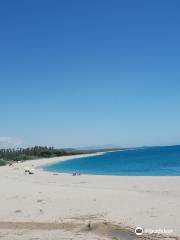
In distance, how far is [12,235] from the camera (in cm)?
1149

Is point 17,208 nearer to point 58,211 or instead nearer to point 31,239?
point 58,211

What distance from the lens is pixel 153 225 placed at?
→ 12219mm

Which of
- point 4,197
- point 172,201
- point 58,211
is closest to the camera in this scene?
point 58,211

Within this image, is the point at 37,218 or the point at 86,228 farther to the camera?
the point at 37,218

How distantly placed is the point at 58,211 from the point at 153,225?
4.54 m

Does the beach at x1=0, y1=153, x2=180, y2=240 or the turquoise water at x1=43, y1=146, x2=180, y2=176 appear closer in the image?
the beach at x1=0, y1=153, x2=180, y2=240

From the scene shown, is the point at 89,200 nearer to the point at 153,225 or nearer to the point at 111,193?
the point at 111,193

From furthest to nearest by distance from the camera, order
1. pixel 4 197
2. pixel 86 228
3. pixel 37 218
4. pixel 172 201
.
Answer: pixel 4 197 → pixel 172 201 → pixel 37 218 → pixel 86 228

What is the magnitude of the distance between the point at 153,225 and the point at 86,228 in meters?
2.11

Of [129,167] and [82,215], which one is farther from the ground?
[129,167]

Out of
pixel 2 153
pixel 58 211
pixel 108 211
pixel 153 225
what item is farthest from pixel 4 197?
pixel 2 153

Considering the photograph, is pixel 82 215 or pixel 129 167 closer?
pixel 82 215

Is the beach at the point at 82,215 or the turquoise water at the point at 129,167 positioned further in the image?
the turquoise water at the point at 129,167

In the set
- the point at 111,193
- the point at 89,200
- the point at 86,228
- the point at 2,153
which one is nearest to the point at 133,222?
the point at 86,228
